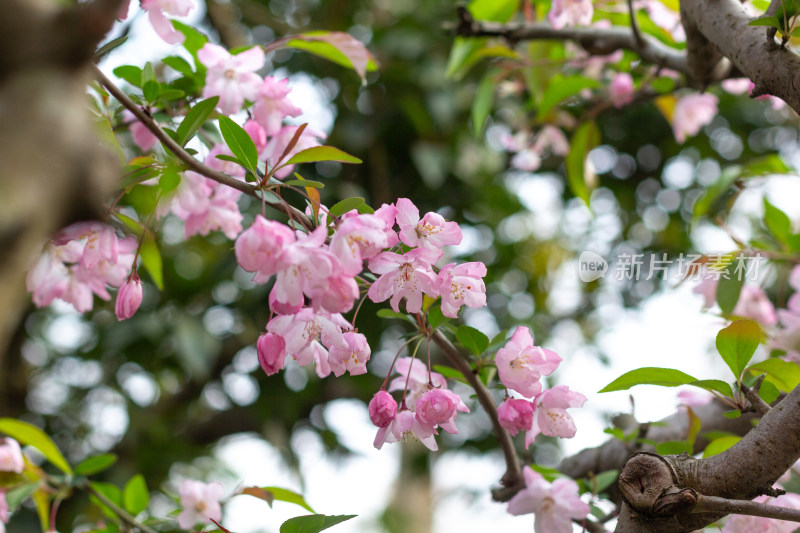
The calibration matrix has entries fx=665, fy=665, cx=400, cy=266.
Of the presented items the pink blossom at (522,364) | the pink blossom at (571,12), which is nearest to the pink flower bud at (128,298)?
the pink blossom at (522,364)

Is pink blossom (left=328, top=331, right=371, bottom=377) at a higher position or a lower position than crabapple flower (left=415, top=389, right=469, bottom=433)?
higher

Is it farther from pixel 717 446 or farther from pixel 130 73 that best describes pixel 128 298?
pixel 717 446

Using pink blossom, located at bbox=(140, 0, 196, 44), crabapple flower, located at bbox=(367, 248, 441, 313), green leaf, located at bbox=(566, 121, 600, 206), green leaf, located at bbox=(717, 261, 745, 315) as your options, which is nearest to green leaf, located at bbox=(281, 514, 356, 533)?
crabapple flower, located at bbox=(367, 248, 441, 313)

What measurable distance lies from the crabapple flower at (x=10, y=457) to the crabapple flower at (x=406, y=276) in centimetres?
54

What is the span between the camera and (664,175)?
7.34ft

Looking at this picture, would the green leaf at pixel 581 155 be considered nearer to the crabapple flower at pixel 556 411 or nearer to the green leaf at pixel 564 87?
the green leaf at pixel 564 87

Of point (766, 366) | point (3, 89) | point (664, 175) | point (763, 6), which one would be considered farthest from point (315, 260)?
point (664, 175)

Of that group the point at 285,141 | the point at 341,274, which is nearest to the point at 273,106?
the point at 285,141

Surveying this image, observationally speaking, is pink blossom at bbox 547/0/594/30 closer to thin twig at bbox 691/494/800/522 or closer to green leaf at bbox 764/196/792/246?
→ green leaf at bbox 764/196/792/246

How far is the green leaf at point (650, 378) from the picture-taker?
54 cm

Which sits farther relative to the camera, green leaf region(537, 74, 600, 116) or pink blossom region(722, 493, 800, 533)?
green leaf region(537, 74, 600, 116)

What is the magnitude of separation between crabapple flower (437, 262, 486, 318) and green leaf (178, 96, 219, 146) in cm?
23

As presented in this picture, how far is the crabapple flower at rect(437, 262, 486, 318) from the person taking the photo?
52 centimetres

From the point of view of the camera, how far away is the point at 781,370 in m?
0.55
